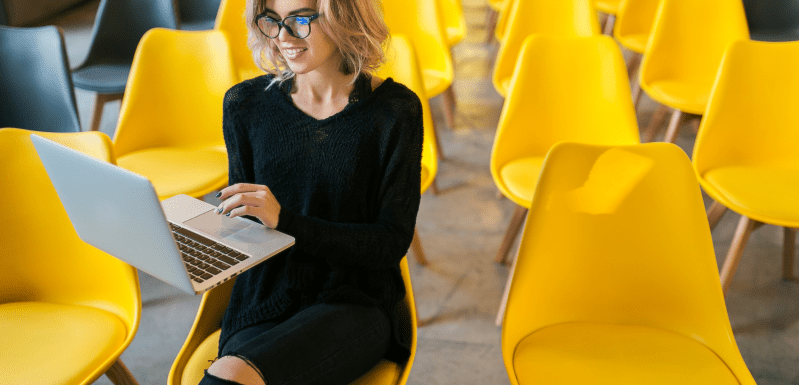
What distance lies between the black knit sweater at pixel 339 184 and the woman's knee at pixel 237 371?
0.21 m

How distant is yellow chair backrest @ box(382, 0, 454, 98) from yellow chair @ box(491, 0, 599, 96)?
0.95ft

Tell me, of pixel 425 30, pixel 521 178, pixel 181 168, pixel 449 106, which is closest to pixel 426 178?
pixel 521 178

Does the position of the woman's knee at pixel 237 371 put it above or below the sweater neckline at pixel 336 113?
below

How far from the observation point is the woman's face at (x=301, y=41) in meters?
1.23

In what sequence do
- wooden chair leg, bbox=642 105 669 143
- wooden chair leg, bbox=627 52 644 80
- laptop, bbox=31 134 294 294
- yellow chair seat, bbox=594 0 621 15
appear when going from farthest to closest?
yellow chair seat, bbox=594 0 621 15 < wooden chair leg, bbox=627 52 644 80 < wooden chair leg, bbox=642 105 669 143 < laptop, bbox=31 134 294 294

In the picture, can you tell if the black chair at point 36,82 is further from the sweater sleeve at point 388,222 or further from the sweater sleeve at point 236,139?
the sweater sleeve at point 388,222

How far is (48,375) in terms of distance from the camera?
1.28 m

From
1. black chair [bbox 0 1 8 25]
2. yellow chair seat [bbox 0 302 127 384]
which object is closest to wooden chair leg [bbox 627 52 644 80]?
yellow chair seat [bbox 0 302 127 384]

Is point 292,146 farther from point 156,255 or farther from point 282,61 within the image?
point 156,255

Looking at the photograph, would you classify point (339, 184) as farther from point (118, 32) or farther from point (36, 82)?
point (118, 32)

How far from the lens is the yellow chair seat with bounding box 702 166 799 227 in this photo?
1.99 metres

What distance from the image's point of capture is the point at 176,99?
239cm

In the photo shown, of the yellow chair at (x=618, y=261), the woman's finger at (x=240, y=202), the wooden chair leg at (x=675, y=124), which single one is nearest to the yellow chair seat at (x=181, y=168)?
the woman's finger at (x=240, y=202)

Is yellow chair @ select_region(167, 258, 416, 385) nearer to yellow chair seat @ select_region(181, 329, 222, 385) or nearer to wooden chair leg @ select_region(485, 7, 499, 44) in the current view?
yellow chair seat @ select_region(181, 329, 222, 385)
